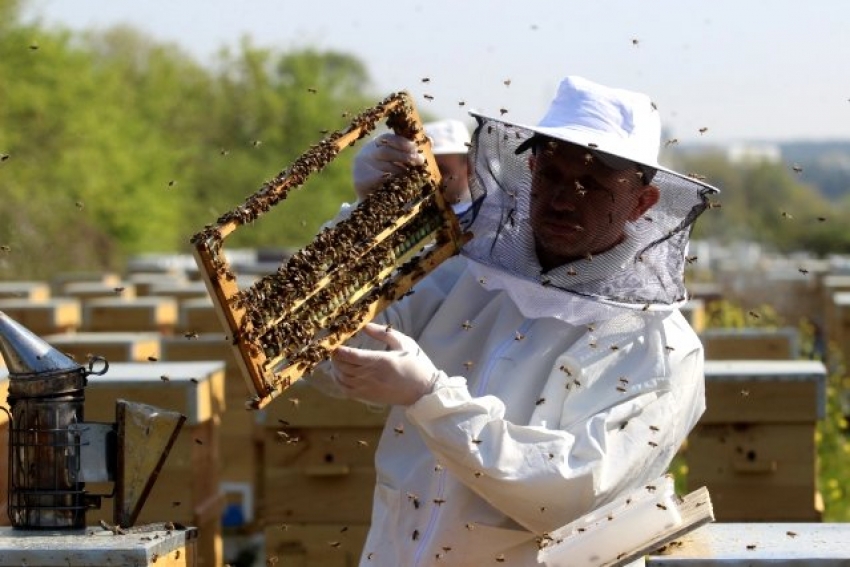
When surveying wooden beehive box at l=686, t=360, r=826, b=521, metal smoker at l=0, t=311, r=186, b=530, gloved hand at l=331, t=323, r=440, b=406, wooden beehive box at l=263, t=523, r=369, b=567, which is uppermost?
gloved hand at l=331, t=323, r=440, b=406

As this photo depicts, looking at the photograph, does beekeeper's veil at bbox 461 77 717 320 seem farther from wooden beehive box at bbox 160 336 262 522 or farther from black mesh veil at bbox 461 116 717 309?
wooden beehive box at bbox 160 336 262 522

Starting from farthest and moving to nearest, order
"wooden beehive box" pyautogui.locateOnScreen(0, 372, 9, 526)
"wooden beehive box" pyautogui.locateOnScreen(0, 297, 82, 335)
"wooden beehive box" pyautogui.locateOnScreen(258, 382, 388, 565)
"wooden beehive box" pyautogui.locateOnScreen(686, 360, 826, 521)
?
"wooden beehive box" pyautogui.locateOnScreen(0, 297, 82, 335) → "wooden beehive box" pyautogui.locateOnScreen(258, 382, 388, 565) → "wooden beehive box" pyautogui.locateOnScreen(686, 360, 826, 521) → "wooden beehive box" pyautogui.locateOnScreen(0, 372, 9, 526)

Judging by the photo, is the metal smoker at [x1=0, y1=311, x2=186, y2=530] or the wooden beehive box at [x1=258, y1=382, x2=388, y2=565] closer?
the metal smoker at [x1=0, y1=311, x2=186, y2=530]

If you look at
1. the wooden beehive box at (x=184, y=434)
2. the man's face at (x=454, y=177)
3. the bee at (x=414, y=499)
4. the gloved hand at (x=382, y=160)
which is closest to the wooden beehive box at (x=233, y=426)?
the wooden beehive box at (x=184, y=434)

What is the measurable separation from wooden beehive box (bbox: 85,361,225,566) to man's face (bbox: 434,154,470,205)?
160 centimetres

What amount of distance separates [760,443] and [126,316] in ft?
22.9

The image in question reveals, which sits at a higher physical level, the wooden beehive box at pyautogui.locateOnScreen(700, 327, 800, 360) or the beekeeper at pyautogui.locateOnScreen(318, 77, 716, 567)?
the beekeeper at pyautogui.locateOnScreen(318, 77, 716, 567)

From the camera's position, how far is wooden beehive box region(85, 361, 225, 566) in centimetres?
637

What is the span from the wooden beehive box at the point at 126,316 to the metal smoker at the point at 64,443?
9.24 meters

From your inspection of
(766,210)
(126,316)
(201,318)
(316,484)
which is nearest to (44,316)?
(126,316)

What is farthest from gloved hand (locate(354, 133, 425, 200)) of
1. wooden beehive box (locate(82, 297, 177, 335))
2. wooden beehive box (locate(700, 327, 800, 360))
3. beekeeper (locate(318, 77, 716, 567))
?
wooden beehive box (locate(82, 297, 177, 335))

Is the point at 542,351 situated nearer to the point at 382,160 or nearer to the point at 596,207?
the point at 596,207

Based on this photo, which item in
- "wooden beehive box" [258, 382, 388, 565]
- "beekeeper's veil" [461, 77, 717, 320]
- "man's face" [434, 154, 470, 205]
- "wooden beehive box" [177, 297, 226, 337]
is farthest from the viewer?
"wooden beehive box" [177, 297, 226, 337]

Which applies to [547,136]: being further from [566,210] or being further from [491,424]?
[491,424]
